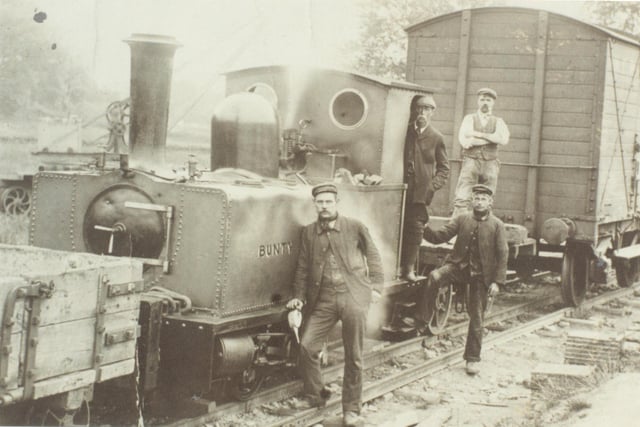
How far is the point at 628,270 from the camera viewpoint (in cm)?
1384

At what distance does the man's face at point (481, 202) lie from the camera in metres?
8.05

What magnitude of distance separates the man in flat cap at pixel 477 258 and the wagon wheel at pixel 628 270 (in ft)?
20.4

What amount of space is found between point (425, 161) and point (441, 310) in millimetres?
2005

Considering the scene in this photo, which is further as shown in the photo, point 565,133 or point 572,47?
point 565,133

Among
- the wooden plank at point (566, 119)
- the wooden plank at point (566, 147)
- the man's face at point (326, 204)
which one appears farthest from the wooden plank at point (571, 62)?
the man's face at point (326, 204)

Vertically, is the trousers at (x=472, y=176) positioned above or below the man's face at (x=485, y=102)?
below

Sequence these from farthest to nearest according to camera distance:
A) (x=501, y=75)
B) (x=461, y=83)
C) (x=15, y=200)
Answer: (x=15, y=200), (x=461, y=83), (x=501, y=75)

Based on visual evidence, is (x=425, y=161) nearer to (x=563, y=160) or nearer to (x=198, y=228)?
(x=198, y=228)

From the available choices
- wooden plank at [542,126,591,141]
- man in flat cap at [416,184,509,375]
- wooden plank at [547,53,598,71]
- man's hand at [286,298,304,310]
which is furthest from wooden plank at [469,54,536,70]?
man's hand at [286,298,304,310]

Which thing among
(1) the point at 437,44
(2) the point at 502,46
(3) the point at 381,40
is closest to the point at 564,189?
(2) the point at 502,46

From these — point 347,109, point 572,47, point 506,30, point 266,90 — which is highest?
point 506,30

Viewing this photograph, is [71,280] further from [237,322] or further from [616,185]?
[616,185]

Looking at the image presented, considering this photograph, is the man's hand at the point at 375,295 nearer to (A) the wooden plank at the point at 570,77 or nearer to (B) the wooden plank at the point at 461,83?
(B) the wooden plank at the point at 461,83

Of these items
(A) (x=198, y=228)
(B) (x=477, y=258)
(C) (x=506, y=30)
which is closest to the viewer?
(A) (x=198, y=228)
